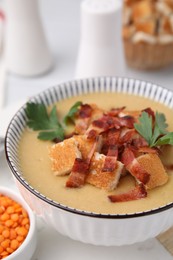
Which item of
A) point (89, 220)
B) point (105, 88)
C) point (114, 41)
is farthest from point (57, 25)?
point (89, 220)

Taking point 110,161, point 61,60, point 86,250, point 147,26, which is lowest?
point 86,250

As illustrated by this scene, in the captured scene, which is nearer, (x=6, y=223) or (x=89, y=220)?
(x=89, y=220)

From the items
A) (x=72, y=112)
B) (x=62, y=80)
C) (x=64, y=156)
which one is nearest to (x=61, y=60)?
(x=62, y=80)

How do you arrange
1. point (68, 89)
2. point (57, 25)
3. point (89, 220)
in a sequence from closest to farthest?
1. point (89, 220)
2. point (68, 89)
3. point (57, 25)

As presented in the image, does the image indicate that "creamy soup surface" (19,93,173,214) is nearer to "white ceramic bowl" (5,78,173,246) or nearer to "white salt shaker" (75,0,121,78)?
"white ceramic bowl" (5,78,173,246)

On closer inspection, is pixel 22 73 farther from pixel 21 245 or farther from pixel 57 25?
pixel 21 245

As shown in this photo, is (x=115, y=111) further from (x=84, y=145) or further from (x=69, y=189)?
(x=69, y=189)

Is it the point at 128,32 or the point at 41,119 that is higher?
the point at 128,32
